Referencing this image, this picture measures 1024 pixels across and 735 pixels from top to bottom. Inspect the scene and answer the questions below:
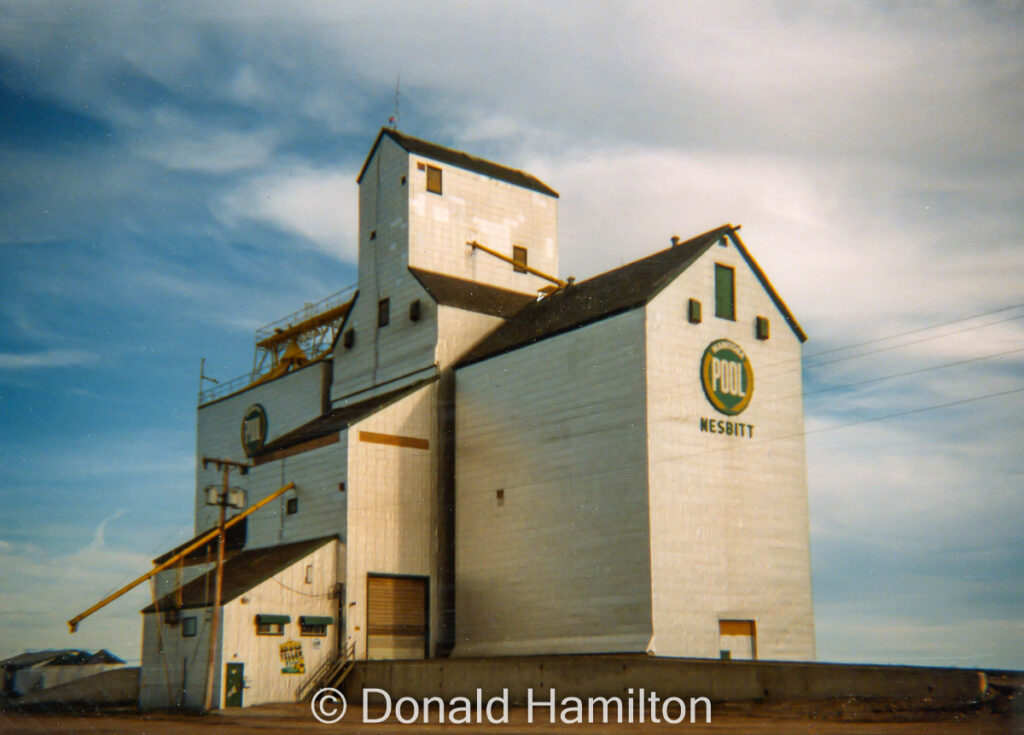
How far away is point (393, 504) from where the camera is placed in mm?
36375

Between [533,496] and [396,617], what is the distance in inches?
250

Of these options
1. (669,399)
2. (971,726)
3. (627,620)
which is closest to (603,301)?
(669,399)

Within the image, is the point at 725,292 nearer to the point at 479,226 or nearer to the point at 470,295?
the point at 470,295

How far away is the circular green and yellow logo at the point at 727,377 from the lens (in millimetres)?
33031

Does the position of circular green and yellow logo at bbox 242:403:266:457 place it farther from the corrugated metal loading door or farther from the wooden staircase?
the wooden staircase

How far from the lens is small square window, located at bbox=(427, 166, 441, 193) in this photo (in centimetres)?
4309

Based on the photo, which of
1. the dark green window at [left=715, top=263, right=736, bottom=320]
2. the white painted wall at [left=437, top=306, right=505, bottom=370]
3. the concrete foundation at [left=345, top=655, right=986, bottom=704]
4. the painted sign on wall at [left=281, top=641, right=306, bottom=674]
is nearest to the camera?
the concrete foundation at [left=345, top=655, right=986, bottom=704]

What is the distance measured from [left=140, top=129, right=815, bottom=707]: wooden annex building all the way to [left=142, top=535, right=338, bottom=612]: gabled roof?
0.45 feet

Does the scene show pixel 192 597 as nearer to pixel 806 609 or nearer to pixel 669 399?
pixel 669 399

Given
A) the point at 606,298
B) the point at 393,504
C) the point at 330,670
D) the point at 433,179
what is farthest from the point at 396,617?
the point at 433,179

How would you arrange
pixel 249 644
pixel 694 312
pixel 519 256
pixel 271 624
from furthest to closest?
1. pixel 519 256
2. pixel 694 312
3. pixel 271 624
4. pixel 249 644

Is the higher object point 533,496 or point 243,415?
point 243,415

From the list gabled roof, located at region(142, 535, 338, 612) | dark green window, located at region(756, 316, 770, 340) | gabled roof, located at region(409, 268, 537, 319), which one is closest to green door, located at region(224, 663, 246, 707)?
gabled roof, located at region(142, 535, 338, 612)

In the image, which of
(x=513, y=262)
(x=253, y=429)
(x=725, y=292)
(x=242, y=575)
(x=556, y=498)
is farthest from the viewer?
(x=253, y=429)
